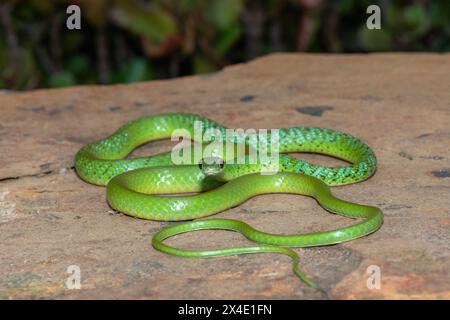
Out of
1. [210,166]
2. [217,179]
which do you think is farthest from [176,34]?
[210,166]

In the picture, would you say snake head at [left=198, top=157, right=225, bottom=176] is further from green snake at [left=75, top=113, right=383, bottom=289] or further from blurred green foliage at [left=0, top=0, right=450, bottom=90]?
blurred green foliage at [left=0, top=0, right=450, bottom=90]

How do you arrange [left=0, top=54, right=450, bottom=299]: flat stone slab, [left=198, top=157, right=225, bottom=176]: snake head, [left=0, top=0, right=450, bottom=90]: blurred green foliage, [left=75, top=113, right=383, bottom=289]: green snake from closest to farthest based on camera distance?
1. [left=0, top=54, right=450, bottom=299]: flat stone slab
2. [left=75, top=113, right=383, bottom=289]: green snake
3. [left=198, top=157, right=225, bottom=176]: snake head
4. [left=0, top=0, right=450, bottom=90]: blurred green foliage

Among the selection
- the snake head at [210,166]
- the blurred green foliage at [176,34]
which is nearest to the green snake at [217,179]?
the snake head at [210,166]

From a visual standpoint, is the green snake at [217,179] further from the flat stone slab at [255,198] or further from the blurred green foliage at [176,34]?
the blurred green foliage at [176,34]

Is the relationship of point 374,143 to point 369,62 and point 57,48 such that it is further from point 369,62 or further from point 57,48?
point 57,48

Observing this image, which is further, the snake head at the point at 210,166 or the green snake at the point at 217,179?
the snake head at the point at 210,166

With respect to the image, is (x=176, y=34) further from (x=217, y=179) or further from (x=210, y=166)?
(x=210, y=166)

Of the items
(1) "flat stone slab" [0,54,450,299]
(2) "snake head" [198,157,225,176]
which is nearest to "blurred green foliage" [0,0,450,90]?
(1) "flat stone slab" [0,54,450,299]

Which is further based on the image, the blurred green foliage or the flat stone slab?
the blurred green foliage

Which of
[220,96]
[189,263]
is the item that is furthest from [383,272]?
[220,96]
